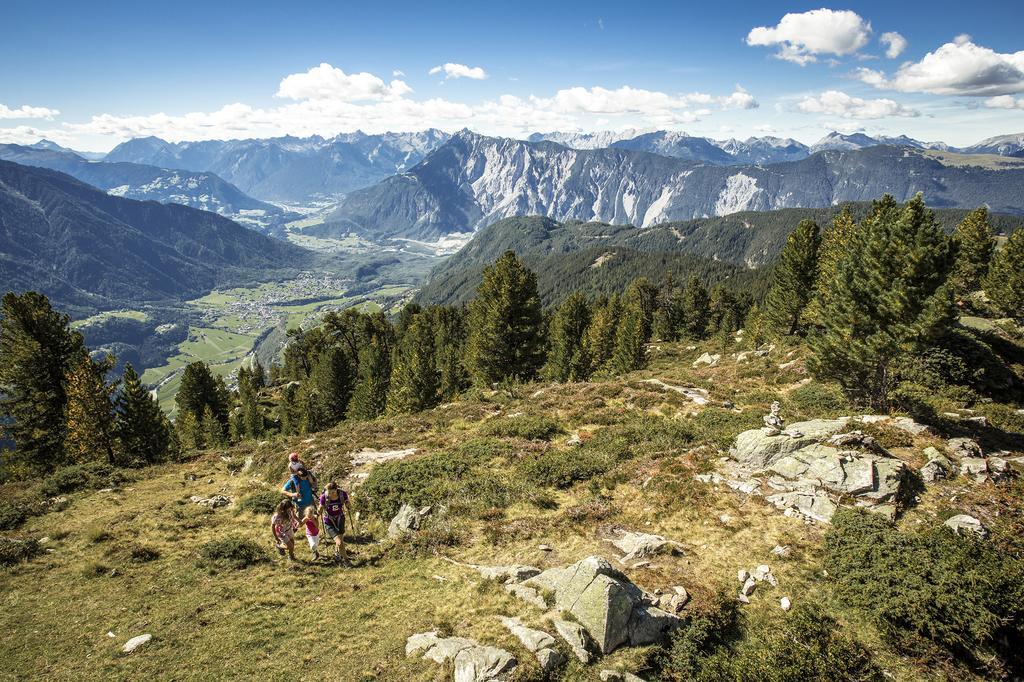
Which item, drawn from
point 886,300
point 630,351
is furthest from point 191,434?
point 886,300

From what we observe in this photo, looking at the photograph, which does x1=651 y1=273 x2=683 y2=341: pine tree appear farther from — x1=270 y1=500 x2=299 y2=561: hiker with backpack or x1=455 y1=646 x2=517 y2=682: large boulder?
x1=455 y1=646 x2=517 y2=682: large boulder

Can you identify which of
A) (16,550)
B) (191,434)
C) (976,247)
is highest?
(976,247)

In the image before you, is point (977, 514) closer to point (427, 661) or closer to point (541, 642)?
point (541, 642)

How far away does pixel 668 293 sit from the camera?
368ft

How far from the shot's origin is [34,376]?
34.2 metres

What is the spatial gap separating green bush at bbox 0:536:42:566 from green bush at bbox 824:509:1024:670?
2689 cm

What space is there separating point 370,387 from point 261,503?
40.2 meters

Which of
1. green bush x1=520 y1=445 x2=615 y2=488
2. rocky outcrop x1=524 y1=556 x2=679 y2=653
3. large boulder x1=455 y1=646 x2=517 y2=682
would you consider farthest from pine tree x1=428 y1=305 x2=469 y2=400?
large boulder x1=455 y1=646 x2=517 y2=682

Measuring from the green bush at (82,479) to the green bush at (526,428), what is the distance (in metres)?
21.0

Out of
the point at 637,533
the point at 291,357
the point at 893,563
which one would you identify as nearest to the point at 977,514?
the point at 893,563

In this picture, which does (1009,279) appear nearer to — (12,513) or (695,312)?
(695,312)

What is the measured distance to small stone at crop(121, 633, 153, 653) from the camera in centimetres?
1163

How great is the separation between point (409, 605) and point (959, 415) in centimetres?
2694

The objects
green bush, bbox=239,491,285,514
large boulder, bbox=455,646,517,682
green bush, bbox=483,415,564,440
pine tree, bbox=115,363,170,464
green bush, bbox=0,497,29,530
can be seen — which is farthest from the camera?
pine tree, bbox=115,363,170,464
